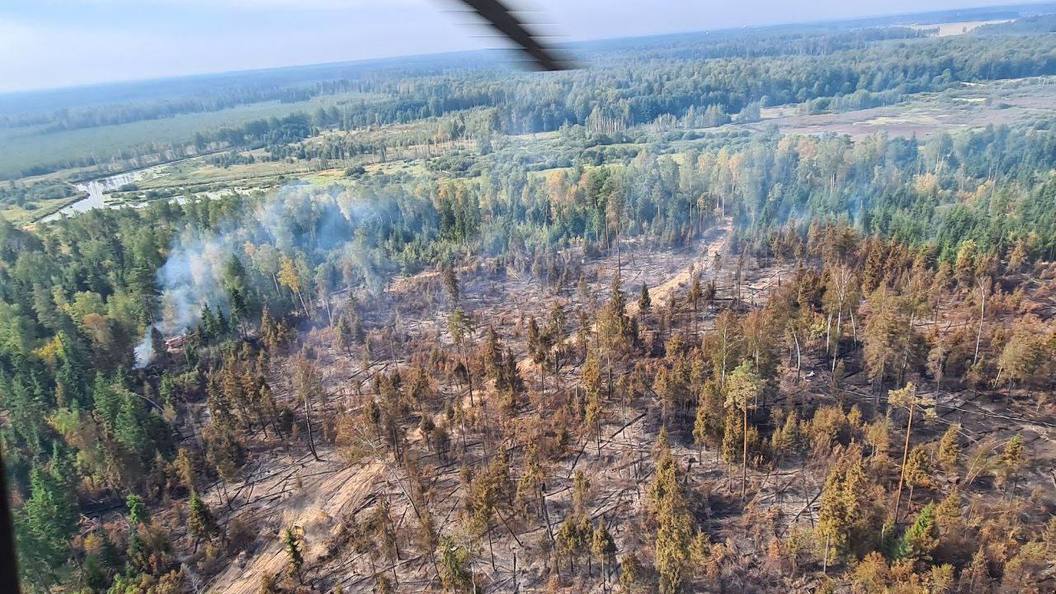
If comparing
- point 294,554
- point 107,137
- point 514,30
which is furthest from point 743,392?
point 107,137

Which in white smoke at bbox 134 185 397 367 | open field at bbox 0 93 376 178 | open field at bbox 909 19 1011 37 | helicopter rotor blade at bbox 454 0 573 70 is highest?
open field at bbox 909 19 1011 37

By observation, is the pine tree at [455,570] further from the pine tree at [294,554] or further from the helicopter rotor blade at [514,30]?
the helicopter rotor blade at [514,30]

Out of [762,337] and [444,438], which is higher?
[762,337]

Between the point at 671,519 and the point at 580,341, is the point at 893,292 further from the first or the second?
the point at 671,519

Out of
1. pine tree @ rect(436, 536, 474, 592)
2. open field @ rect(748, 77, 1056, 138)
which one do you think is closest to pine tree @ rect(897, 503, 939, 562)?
pine tree @ rect(436, 536, 474, 592)

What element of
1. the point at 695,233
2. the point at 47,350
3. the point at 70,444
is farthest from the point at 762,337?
the point at 47,350

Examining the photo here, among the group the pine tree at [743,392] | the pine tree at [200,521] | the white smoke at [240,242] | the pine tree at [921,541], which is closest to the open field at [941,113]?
the white smoke at [240,242]

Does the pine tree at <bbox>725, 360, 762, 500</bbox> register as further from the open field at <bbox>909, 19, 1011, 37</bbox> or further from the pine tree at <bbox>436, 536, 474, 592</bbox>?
the open field at <bbox>909, 19, 1011, 37</bbox>

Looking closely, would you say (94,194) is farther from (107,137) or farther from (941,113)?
(941,113)

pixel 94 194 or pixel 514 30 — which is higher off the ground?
pixel 514 30
